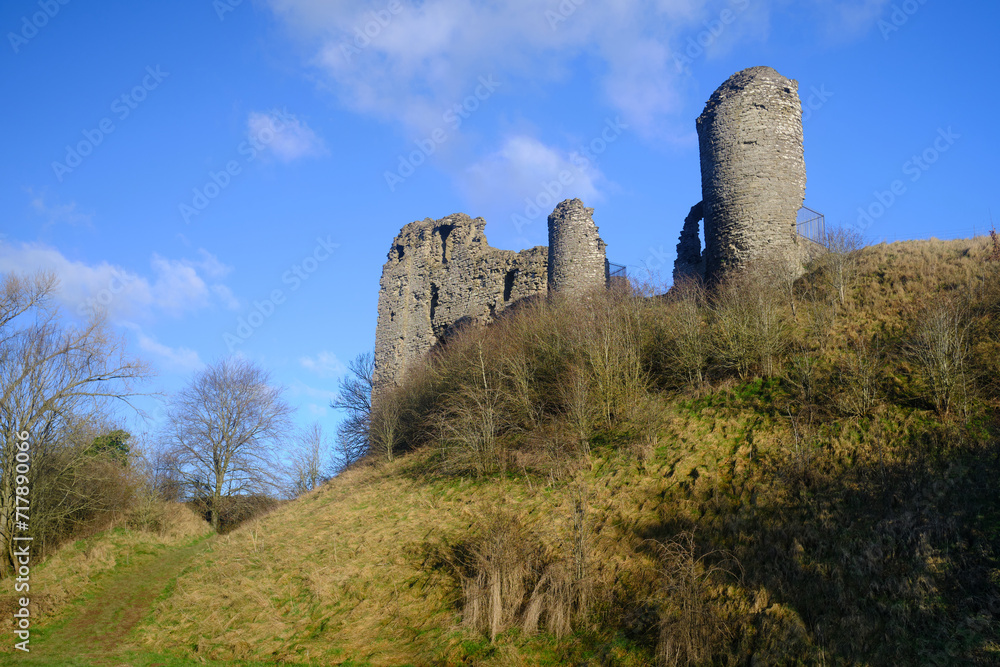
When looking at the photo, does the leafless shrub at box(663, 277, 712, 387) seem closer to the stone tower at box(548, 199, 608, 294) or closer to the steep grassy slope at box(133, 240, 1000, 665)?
the steep grassy slope at box(133, 240, 1000, 665)

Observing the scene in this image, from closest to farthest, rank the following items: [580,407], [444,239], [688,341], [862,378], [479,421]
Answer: [862,378] < [580,407] < [688,341] < [479,421] < [444,239]

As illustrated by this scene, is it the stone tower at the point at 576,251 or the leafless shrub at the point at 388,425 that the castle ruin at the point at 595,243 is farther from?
the leafless shrub at the point at 388,425

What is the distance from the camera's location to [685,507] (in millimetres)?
10672

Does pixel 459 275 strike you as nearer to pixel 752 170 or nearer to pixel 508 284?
pixel 508 284

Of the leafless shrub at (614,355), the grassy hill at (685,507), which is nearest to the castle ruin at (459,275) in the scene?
the grassy hill at (685,507)

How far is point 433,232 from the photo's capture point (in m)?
29.1

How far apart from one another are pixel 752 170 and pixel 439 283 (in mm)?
13572

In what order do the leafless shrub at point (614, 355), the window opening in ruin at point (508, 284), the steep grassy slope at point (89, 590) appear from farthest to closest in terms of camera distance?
the window opening in ruin at point (508, 284), the leafless shrub at point (614, 355), the steep grassy slope at point (89, 590)

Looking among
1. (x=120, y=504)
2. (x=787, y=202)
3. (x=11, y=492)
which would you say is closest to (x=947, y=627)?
(x=787, y=202)

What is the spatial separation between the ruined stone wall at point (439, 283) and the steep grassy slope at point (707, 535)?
29.0ft

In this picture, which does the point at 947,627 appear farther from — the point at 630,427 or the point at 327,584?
the point at 327,584

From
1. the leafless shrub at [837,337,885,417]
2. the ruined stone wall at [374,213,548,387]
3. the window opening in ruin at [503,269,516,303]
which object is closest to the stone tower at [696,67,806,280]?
the leafless shrub at [837,337,885,417]

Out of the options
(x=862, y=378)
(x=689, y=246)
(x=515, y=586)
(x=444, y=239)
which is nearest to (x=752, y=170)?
(x=689, y=246)

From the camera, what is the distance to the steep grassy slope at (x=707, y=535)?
773 cm
